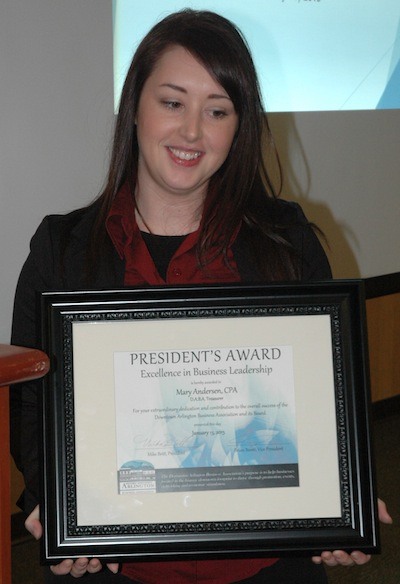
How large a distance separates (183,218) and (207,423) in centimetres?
46

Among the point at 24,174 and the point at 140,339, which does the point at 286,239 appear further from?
the point at 24,174

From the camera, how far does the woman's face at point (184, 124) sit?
4.91ft

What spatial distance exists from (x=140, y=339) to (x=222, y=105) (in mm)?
471

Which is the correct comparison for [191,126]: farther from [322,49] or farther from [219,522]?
[322,49]

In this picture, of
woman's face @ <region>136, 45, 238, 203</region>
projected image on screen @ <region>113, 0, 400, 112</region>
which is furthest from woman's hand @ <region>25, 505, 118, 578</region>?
projected image on screen @ <region>113, 0, 400, 112</region>

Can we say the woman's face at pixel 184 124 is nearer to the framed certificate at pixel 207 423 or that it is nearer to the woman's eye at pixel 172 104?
the woman's eye at pixel 172 104

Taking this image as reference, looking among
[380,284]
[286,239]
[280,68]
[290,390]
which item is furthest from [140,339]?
[380,284]

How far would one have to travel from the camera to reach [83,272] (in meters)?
1.51

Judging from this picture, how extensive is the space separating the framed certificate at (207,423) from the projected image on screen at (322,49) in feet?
7.41

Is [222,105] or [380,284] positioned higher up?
[222,105]

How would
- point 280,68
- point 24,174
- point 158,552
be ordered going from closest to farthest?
point 158,552 → point 24,174 → point 280,68

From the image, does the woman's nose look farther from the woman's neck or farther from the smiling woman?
the woman's neck

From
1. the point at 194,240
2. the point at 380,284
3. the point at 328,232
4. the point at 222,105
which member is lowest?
the point at 380,284

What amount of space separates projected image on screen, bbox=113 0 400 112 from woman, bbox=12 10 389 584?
1835 mm
